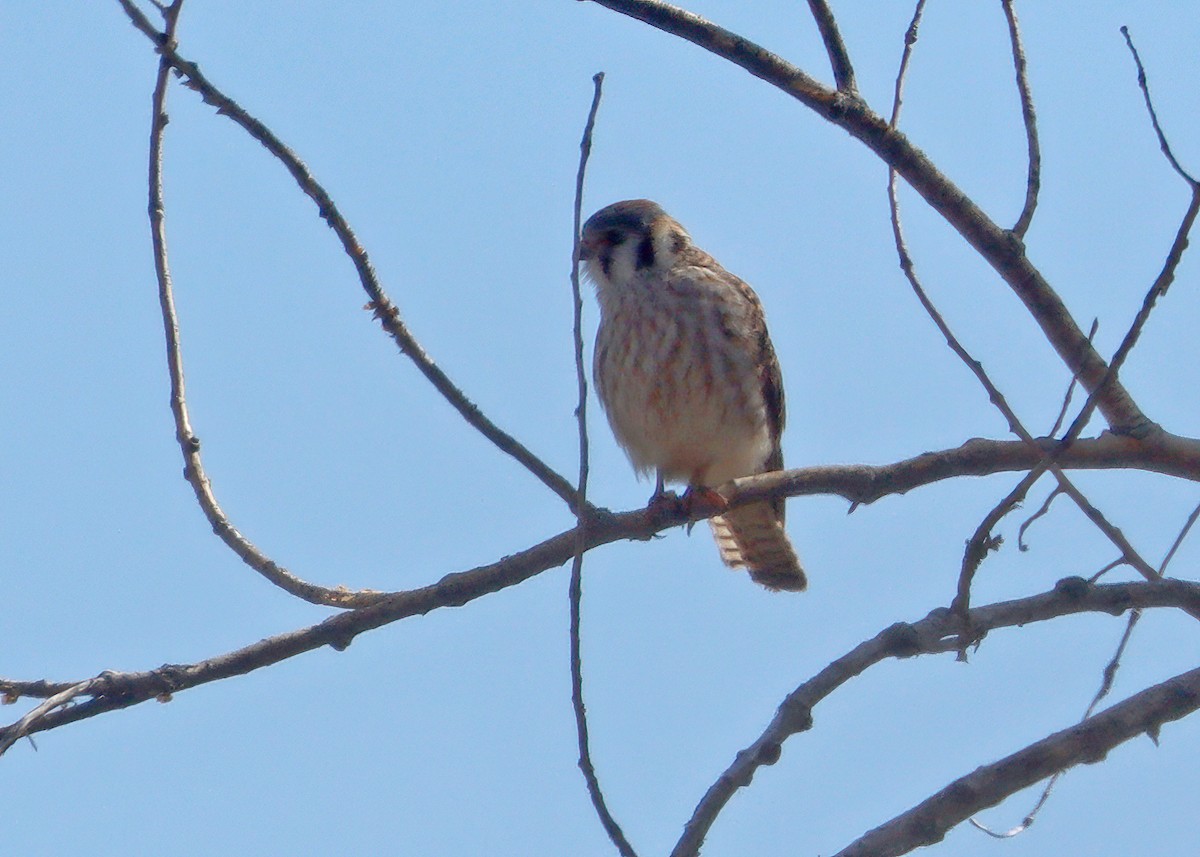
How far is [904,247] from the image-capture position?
11.3ft

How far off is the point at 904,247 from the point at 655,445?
2.14m

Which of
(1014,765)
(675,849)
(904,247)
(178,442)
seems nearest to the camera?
(675,849)

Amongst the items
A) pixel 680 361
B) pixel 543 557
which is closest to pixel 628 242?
pixel 680 361

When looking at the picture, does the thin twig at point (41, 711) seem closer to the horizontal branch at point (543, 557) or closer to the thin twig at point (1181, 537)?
the horizontal branch at point (543, 557)

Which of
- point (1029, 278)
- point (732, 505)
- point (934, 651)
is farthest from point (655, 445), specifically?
point (934, 651)

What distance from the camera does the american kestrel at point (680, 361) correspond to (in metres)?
5.31

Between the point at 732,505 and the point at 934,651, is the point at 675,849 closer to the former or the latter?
the point at 934,651

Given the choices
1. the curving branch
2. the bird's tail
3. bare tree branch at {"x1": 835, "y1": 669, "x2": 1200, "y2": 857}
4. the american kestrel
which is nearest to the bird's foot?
the american kestrel

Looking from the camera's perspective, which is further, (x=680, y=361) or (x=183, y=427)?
(x=680, y=361)

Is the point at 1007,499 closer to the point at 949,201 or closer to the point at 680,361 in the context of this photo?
the point at 949,201

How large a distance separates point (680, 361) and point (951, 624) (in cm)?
226

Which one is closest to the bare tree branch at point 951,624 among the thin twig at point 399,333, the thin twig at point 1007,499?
the thin twig at point 1007,499

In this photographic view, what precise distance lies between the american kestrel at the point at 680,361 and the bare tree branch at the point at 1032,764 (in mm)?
2231

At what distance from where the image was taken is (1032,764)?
286 cm
